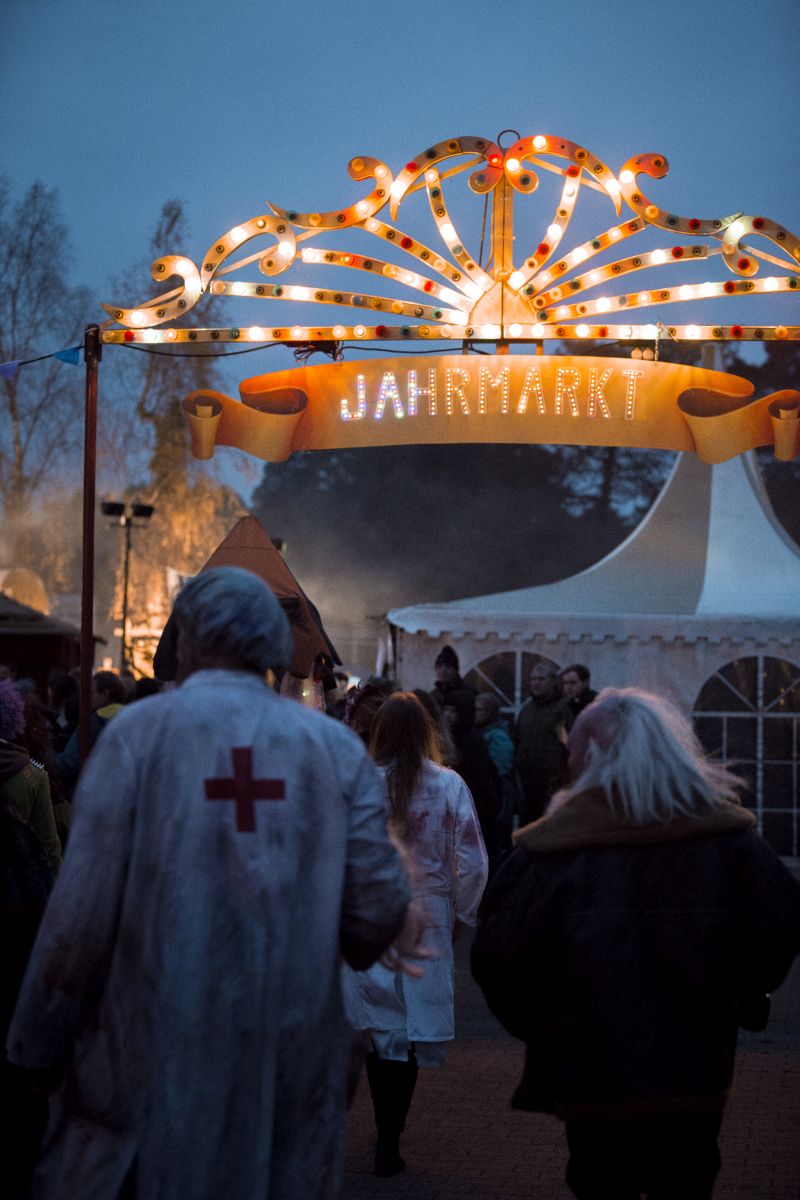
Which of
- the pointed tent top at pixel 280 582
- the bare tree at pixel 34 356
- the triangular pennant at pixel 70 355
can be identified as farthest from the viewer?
the bare tree at pixel 34 356

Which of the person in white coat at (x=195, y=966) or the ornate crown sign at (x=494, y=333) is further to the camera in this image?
the ornate crown sign at (x=494, y=333)

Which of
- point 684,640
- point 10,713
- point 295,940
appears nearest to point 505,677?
point 684,640

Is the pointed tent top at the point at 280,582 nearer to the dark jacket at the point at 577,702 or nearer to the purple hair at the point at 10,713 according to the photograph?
the purple hair at the point at 10,713

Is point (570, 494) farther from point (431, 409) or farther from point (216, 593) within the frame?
point (216, 593)

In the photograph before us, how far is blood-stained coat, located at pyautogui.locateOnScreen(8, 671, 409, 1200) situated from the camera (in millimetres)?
2869

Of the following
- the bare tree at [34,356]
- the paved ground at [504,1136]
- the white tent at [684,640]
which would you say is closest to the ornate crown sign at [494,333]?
the paved ground at [504,1136]

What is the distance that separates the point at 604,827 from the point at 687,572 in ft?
44.2

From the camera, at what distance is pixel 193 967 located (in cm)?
288

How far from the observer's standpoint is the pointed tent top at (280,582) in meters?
7.49

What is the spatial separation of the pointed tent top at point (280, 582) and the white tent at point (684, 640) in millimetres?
7678

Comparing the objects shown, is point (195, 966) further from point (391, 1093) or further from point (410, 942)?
point (391, 1093)

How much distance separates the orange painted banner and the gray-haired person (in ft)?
15.7

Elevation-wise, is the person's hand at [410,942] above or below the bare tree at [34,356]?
below

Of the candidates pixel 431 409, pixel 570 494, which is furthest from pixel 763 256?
pixel 570 494
